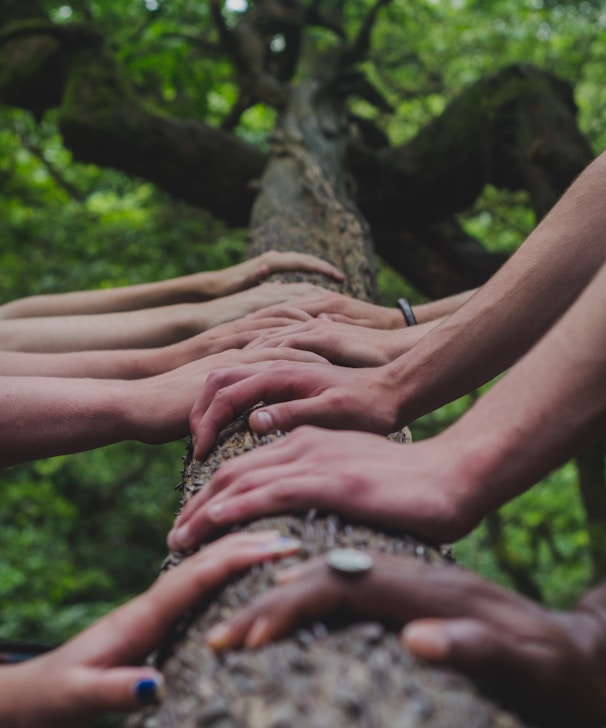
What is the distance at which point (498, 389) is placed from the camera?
1220 millimetres

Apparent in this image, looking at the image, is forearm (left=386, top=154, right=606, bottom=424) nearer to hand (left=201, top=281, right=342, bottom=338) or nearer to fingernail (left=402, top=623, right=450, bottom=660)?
fingernail (left=402, top=623, right=450, bottom=660)

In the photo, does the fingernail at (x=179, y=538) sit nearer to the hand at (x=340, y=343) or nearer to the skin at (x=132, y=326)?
the hand at (x=340, y=343)

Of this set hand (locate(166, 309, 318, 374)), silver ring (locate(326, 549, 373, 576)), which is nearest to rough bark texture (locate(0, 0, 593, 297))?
hand (locate(166, 309, 318, 374))

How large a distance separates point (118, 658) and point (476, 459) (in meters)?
0.62

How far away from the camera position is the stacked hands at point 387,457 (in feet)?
3.02

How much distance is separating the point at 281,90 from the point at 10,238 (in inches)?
105

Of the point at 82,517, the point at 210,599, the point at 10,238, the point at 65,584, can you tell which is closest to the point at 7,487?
the point at 65,584

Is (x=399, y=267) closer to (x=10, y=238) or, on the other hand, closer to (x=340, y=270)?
(x=340, y=270)

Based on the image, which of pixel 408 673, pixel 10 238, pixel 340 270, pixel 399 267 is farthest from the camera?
pixel 10 238

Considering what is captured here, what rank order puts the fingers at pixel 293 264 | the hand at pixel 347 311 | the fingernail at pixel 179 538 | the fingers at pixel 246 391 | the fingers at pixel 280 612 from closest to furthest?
the fingers at pixel 280 612 → the fingernail at pixel 179 538 → the fingers at pixel 246 391 → the hand at pixel 347 311 → the fingers at pixel 293 264

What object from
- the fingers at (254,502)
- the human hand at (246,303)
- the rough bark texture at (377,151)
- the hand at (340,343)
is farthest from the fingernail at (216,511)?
the rough bark texture at (377,151)

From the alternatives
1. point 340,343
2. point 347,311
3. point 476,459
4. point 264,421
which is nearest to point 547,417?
point 476,459

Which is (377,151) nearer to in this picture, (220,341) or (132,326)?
(132,326)

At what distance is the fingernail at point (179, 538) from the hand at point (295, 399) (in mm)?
380
